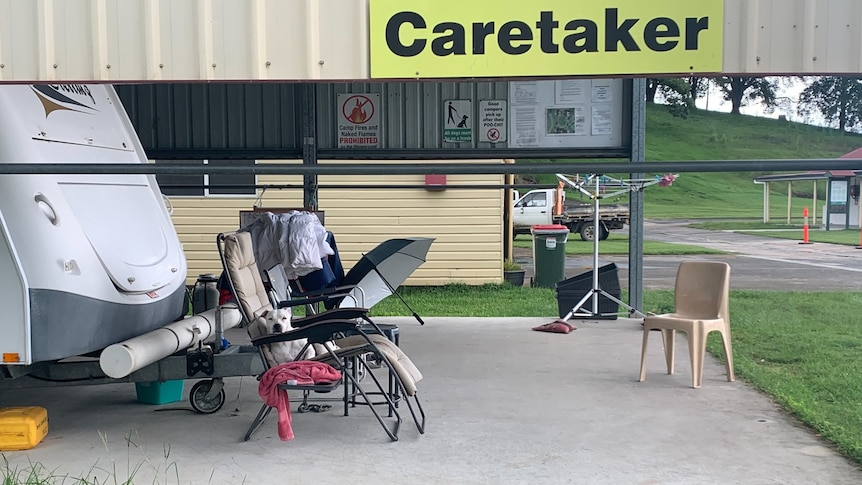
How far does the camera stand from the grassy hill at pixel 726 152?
42.4 metres

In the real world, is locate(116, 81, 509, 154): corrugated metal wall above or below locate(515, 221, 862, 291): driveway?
above

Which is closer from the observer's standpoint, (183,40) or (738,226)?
(183,40)

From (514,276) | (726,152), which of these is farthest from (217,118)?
(726,152)

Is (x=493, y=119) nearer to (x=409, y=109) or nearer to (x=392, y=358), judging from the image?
(x=409, y=109)

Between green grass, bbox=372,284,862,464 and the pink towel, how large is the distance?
300cm

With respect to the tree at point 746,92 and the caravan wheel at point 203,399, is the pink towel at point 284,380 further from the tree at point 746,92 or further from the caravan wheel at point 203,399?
the tree at point 746,92

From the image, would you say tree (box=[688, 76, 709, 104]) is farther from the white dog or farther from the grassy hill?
the white dog

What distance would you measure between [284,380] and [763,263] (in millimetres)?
14965

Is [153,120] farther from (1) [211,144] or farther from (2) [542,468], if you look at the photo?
(2) [542,468]

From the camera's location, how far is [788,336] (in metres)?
9.35

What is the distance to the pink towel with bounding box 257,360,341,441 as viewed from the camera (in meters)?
4.99

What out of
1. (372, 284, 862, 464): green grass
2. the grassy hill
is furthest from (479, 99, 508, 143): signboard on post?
the grassy hill

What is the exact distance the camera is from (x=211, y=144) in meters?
10.3

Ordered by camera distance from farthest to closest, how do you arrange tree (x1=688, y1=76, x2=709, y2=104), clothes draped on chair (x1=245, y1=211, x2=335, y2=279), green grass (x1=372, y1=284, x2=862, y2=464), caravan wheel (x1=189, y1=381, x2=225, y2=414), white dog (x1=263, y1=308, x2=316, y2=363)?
1. tree (x1=688, y1=76, x2=709, y2=104)
2. clothes draped on chair (x1=245, y1=211, x2=335, y2=279)
3. green grass (x1=372, y1=284, x2=862, y2=464)
4. caravan wheel (x1=189, y1=381, x2=225, y2=414)
5. white dog (x1=263, y1=308, x2=316, y2=363)
